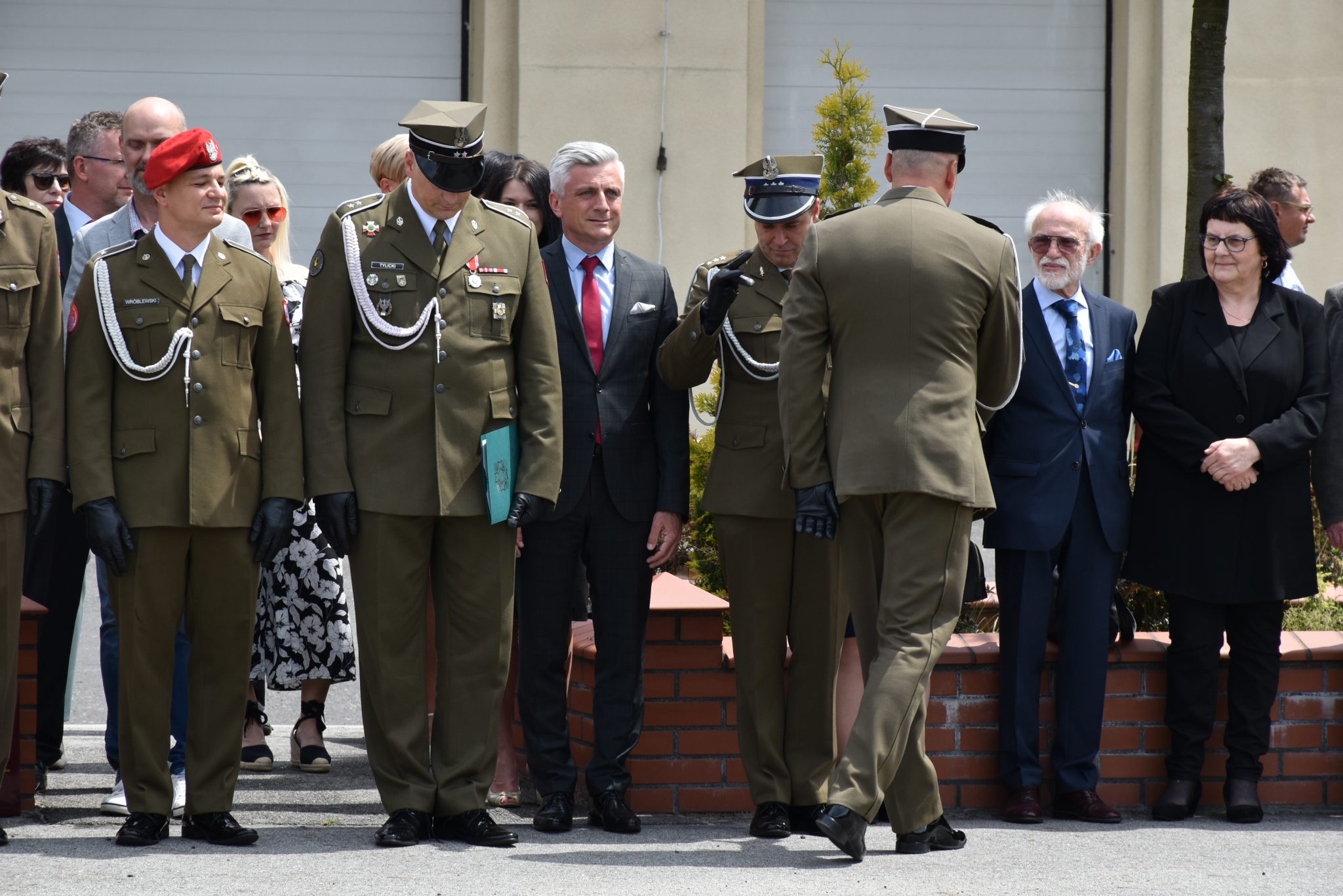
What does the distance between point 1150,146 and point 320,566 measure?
835cm

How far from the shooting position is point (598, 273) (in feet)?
17.9

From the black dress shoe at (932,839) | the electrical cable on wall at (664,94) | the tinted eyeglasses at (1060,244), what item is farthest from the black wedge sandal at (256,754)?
the electrical cable on wall at (664,94)

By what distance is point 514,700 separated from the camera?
5906 mm

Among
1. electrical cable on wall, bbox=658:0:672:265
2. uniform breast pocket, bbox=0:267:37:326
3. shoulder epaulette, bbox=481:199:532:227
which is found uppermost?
electrical cable on wall, bbox=658:0:672:265

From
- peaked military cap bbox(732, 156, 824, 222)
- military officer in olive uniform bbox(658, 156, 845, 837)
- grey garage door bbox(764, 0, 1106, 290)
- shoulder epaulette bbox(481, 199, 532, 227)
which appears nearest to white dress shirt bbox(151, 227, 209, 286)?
shoulder epaulette bbox(481, 199, 532, 227)

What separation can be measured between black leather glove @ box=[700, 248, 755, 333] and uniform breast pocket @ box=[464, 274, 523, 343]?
1.87 ft

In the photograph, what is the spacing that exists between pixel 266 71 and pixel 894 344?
8522 millimetres

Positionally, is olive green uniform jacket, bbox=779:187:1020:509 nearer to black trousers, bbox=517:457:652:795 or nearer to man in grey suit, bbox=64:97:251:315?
black trousers, bbox=517:457:652:795

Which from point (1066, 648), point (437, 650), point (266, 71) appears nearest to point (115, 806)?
point (437, 650)

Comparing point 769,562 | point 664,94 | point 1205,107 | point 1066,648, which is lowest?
point 1066,648

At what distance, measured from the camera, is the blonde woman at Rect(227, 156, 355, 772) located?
6.14 metres

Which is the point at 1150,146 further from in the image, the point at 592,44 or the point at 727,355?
the point at 727,355

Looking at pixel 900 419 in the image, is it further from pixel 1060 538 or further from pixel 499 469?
pixel 499 469

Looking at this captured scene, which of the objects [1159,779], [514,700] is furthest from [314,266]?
[1159,779]
